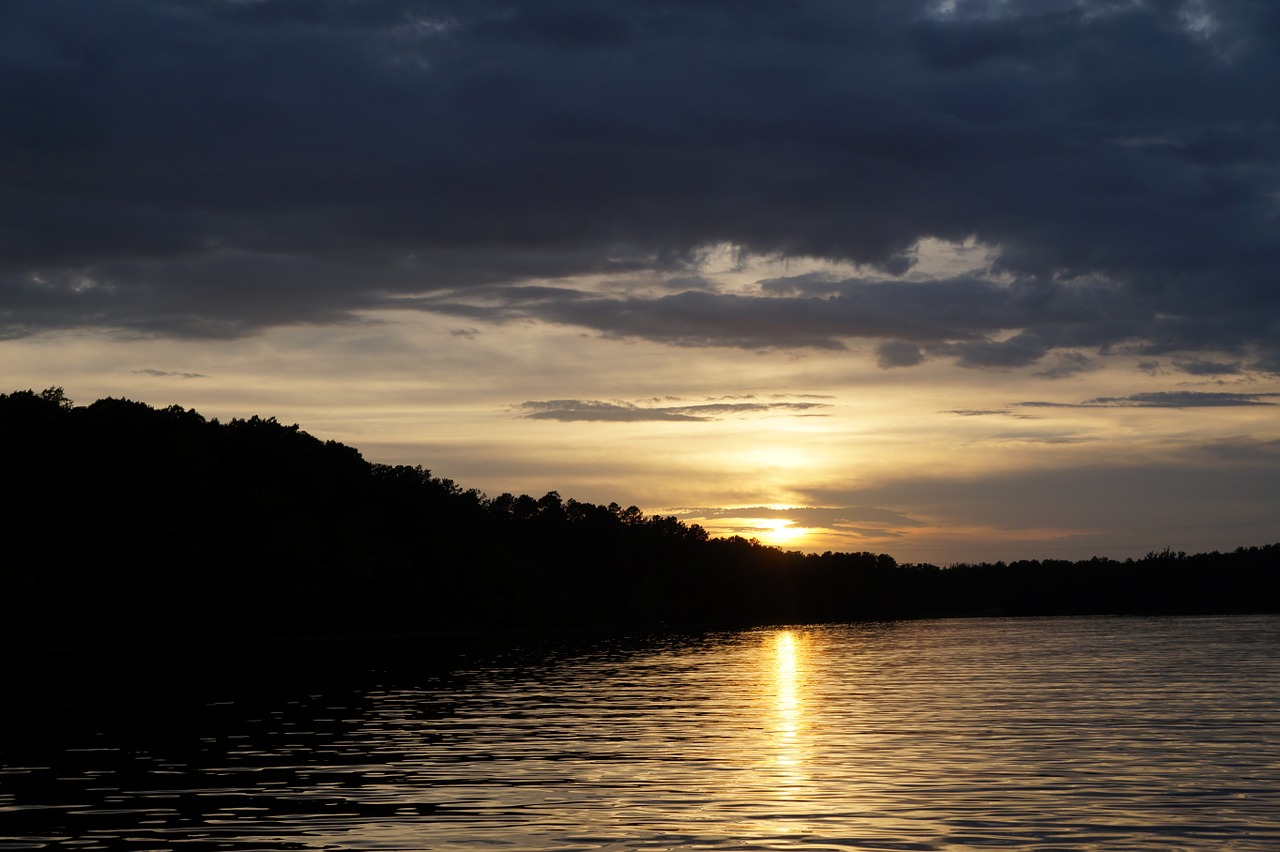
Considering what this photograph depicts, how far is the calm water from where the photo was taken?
24109 millimetres

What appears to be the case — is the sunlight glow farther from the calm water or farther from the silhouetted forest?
the silhouetted forest

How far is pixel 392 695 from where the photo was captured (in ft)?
195

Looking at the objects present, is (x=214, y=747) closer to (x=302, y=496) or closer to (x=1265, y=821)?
(x=1265, y=821)

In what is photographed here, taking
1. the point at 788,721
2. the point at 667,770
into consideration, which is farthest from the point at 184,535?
the point at 667,770

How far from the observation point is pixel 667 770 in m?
33.1

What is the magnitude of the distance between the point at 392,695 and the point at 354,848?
37448 mm

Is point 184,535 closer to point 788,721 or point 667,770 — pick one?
point 788,721

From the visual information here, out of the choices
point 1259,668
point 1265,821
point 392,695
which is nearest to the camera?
point 1265,821

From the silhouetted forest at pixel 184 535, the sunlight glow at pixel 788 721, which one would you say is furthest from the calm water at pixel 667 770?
the silhouetted forest at pixel 184 535

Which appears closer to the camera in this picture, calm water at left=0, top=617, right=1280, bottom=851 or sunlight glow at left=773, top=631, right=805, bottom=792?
calm water at left=0, top=617, right=1280, bottom=851

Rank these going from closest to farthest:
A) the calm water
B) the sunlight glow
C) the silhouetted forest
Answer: the calm water, the sunlight glow, the silhouetted forest

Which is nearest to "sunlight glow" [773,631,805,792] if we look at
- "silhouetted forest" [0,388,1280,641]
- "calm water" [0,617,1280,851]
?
"calm water" [0,617,1280,851]

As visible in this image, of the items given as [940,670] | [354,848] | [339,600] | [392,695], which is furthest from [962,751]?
[339,600]

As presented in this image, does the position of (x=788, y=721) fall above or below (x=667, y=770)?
below
